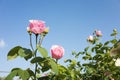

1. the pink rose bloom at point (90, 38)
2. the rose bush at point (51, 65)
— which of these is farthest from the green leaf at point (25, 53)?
the pink rose bloom at point (90, 38)

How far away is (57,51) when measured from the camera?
268 cm

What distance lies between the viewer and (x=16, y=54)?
2568 millimetres

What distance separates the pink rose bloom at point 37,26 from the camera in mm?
2590

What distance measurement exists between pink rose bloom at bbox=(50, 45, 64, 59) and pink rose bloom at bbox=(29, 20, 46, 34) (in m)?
0.20

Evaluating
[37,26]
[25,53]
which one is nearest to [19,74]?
[25,53]

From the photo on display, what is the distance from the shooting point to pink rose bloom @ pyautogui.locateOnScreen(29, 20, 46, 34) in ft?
8.50

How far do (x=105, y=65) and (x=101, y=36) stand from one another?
1.68 m

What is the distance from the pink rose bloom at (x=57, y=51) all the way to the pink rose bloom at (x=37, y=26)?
0.20 meters

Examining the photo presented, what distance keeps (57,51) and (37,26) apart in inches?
10.9

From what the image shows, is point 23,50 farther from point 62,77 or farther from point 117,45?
point 117,45

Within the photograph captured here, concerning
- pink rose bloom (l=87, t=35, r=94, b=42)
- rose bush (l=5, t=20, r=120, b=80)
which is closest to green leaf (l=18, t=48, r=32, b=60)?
rose bush (l=5, t=20, r=120, b=80)

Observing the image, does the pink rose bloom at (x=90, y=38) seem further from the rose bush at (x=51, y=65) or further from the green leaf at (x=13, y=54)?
the green leaf at (x=13, y=54)

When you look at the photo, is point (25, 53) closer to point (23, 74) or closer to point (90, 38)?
point (23, 74)

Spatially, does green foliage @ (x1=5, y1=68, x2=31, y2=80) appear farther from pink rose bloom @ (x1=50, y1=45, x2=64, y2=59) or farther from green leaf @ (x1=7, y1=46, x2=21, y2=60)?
pink rose bloom @ (x1=50, y1=45, x2=64, y2=59)
